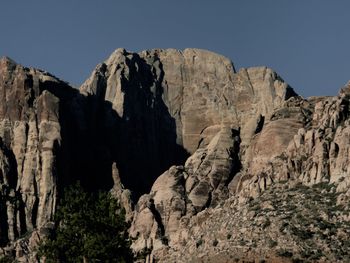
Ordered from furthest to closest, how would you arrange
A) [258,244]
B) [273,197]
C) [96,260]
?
[273,197] < [258,244] < [96,260]

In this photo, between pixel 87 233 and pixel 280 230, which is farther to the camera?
pixel 280 230

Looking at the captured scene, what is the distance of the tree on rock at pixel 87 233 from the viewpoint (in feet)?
486

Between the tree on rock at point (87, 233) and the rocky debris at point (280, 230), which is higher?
the rocky debris at point (280, 230)

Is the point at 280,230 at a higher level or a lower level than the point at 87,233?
higher

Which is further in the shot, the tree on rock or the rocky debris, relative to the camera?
the rocky debris

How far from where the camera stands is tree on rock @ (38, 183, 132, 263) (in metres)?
148

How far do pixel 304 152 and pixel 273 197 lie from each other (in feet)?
29.1

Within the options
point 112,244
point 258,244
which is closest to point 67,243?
point 112,244

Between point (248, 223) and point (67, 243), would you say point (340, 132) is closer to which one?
point (248, 223)

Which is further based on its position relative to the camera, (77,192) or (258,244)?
(258,244)

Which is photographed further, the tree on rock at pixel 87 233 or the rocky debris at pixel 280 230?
the rocky debris at pixel 280 230

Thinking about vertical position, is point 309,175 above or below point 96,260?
above

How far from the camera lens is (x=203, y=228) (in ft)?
653

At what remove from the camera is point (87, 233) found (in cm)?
15025
